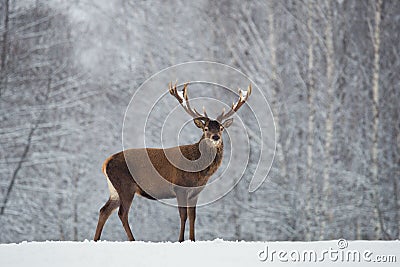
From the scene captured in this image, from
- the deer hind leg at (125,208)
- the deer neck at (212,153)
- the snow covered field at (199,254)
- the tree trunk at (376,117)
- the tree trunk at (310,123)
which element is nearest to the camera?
the snow covered field at (199,254)

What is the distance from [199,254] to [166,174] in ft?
5.04

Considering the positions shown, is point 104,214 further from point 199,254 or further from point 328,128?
point 328,128

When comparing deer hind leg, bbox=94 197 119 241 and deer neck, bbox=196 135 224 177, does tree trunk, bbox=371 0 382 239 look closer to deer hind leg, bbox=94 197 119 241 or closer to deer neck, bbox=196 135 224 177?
deer neck, bbox=196 135 224 177

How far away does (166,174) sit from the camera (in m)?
7.26

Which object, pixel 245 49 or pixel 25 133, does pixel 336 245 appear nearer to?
pixel 245 49

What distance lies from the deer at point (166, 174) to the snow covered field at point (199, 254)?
0.59 metres

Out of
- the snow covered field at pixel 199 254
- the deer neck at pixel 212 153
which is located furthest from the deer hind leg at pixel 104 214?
the deer neck at pixel 212 153

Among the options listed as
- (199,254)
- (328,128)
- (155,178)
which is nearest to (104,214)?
(155,178)

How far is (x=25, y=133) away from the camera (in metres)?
17.3

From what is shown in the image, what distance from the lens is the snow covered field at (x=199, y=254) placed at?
5.62 m

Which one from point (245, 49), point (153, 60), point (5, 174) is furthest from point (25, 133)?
point (245, 49)

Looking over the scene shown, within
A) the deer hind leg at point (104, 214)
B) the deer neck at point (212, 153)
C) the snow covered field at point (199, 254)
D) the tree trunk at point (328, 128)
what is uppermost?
the tree trunk at point (328, 128)

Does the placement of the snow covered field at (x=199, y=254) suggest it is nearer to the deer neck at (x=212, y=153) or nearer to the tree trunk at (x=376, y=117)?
the deer neck at (x=212, y=153)

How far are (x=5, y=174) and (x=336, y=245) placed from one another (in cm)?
1222
